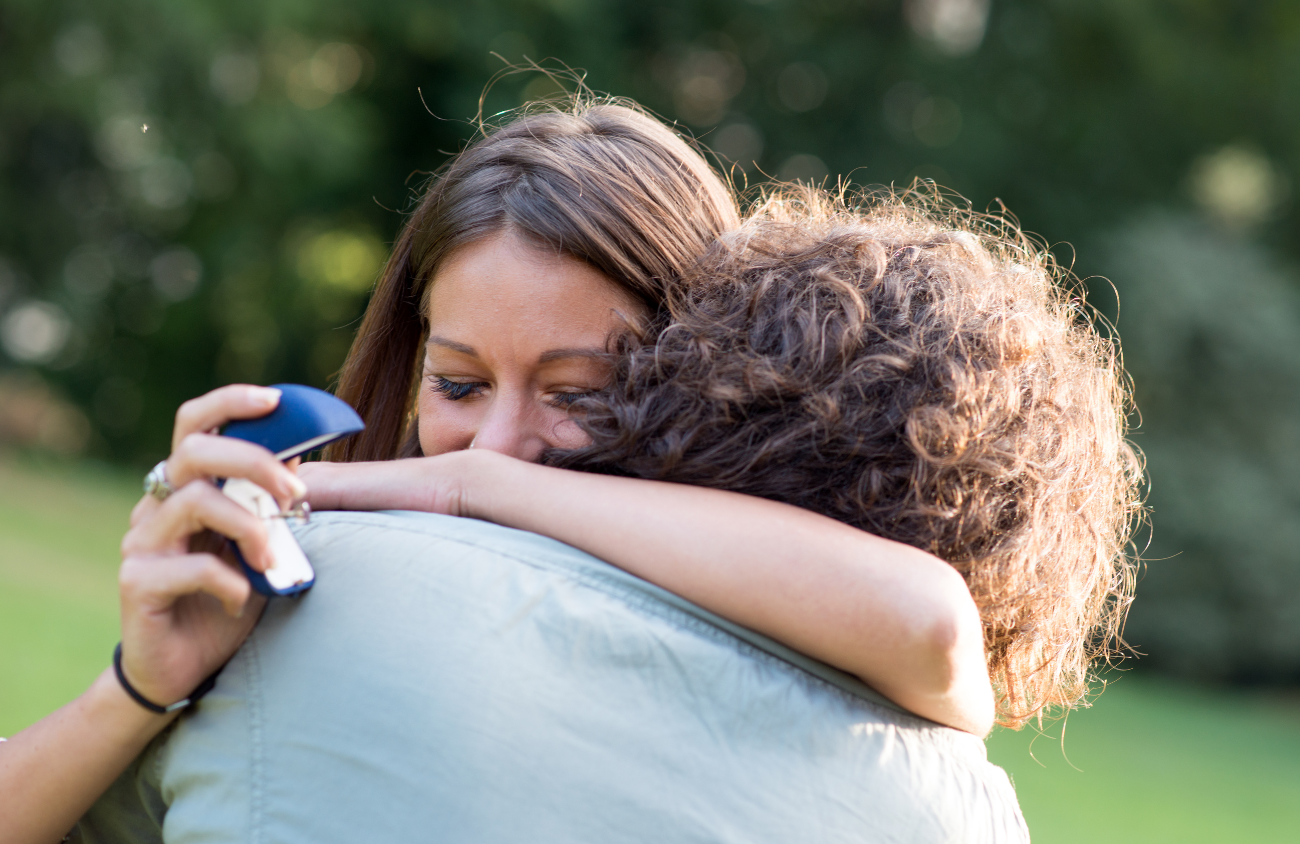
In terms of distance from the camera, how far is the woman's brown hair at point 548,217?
216 cm

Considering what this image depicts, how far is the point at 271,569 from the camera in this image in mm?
1184

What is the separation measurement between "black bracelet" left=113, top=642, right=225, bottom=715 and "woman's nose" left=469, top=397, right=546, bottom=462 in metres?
0.83

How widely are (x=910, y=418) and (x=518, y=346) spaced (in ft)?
2.90

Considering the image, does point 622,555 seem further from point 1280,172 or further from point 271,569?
point 1280,172

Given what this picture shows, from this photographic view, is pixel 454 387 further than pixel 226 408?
Yes

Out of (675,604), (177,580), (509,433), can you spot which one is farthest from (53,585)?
(675,604)

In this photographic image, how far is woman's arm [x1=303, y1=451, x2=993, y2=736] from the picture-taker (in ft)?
4.04

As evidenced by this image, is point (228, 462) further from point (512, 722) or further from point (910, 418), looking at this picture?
point (910, 418)

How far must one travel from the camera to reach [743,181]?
15875 millimetres

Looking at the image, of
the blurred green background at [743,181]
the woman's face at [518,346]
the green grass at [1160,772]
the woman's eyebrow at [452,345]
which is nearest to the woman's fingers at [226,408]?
the woman's face at [518,346]

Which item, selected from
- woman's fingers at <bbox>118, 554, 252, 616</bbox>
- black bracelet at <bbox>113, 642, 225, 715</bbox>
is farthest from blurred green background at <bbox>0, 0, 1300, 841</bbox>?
woman's fingers at <bbox>118, 554, 252, 616</bbox>

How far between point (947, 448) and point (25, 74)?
1750 centimetres

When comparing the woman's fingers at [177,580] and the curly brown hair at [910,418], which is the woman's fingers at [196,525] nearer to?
the woman's fingers at [177,580]

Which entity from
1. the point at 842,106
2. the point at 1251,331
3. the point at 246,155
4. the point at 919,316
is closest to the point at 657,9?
the point at 842,106
